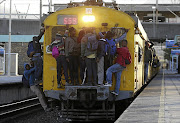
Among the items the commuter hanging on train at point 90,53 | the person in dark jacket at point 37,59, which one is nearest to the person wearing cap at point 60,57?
the commuter hanging on train at point 90,53

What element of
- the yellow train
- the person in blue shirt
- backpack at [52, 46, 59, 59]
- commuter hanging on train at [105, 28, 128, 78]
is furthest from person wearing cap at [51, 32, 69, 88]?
the person in blue shirt

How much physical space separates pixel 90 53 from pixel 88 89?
→ 87cm

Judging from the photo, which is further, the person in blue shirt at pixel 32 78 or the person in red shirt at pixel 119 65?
the person in blue shirt at pixel 32 78

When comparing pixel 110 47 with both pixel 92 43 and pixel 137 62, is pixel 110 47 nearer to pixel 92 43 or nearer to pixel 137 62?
pixel 92 43

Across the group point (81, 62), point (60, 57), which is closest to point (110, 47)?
point (81, 62)

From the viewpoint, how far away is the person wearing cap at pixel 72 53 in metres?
10.8

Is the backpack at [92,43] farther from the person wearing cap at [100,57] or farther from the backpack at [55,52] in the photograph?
the backpack at [55,52]

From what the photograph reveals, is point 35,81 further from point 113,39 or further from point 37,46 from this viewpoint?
point 113,39

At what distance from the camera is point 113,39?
10914 mm

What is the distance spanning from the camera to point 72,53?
10906 mm

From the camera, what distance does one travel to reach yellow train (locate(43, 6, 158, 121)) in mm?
10883

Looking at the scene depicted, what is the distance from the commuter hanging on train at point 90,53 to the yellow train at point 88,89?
1.09 ft

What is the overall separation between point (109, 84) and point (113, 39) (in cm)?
110

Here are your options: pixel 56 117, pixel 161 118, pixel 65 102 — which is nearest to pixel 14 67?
pixel 56 117
